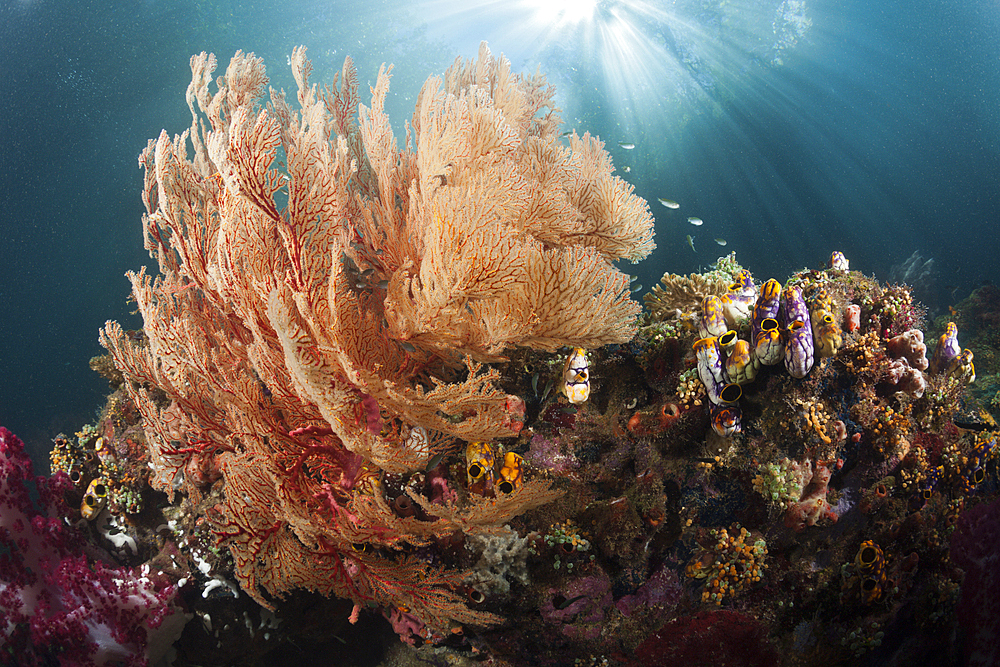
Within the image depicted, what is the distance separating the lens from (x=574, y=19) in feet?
75.3

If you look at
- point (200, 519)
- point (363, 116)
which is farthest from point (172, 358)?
point (363, 116)

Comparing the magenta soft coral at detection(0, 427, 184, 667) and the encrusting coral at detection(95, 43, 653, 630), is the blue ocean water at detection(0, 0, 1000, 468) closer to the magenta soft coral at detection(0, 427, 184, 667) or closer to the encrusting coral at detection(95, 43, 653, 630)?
the magenta soft coral at detection(0, 427, 184, 667)

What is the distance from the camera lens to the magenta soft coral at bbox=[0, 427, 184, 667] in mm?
3709

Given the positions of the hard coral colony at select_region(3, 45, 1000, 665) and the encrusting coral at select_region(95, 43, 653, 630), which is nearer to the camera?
the encrusting coral at select_region(95, 43, 653, 630)

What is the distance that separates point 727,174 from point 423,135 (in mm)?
31174

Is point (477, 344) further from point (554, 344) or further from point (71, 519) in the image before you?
point (71, 519)

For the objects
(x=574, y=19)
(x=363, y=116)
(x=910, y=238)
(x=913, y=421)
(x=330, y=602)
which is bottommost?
(x=910, y=238)

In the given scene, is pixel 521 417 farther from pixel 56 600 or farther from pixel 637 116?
pixel 637 116

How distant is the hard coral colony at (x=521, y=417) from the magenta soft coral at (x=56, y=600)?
140 millimetres

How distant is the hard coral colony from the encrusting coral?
18mm

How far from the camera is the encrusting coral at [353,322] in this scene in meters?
2.05

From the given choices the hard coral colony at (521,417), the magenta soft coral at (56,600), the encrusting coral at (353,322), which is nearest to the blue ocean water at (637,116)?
the magenta soft coral at (56,600)

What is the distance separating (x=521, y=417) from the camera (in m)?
3.21

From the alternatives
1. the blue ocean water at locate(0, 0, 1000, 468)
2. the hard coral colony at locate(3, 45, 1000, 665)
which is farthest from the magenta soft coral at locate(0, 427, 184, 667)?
the blue ocean water at locate(0, 0, 1000, 468)
